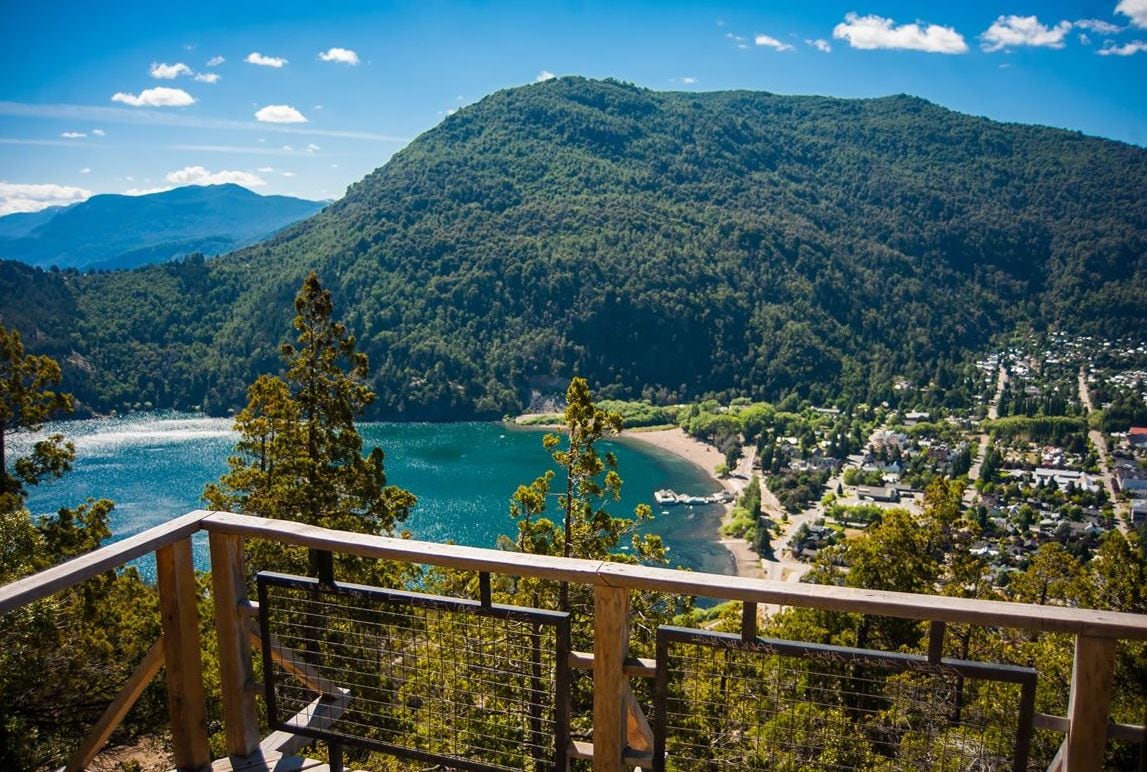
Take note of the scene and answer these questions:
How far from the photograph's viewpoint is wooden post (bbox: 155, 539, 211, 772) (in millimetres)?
2375

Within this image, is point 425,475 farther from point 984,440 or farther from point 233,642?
point 233,642

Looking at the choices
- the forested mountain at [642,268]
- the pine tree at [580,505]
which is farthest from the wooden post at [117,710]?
the forested mountain at [642,268]

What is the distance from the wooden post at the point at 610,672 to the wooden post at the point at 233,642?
1.14m

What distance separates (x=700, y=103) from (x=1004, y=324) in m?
75.9

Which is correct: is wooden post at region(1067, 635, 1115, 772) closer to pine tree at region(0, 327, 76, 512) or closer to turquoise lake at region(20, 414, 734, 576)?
pine tree at region(0, 327, 76, 512)

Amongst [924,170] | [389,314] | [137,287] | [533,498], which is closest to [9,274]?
[137,287]

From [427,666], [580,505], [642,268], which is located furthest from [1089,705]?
[642,268]

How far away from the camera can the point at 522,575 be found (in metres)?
2.08

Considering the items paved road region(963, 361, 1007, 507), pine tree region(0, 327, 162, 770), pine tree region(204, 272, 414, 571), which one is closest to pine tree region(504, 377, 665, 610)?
pine tree region(204, 272, 414, 571)

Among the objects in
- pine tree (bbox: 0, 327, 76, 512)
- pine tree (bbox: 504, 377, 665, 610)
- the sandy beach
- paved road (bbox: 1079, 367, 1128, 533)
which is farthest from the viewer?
paved road (bbox: 1079, 367, 1128, 533)

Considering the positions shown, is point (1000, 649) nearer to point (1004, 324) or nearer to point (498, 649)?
point (498, 649)

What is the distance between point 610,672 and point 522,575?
0.32 m

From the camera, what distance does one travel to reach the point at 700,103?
165m

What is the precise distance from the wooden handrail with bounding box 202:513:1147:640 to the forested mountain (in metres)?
78.4
